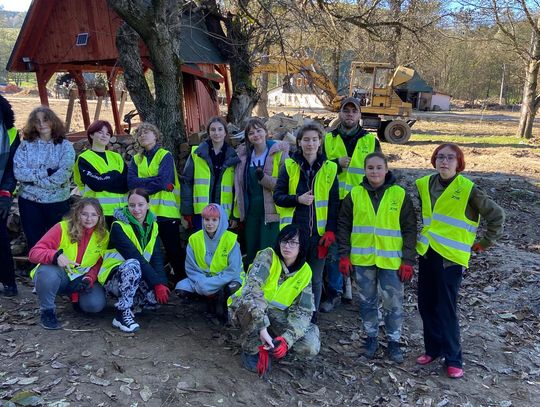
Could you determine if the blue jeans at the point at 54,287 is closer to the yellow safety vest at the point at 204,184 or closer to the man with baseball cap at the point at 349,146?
the yellow safety vest at the point at 204,184

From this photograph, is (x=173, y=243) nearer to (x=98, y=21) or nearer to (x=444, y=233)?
(x=444, y=233)

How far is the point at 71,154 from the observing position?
188 inches

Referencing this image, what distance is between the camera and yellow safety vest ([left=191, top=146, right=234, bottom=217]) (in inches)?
195

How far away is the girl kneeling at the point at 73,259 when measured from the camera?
4137 millimetres

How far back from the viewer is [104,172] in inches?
189

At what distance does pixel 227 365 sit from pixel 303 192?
1.62 metres

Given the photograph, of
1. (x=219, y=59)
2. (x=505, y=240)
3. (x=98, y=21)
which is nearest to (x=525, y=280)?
(x=505, y=240)

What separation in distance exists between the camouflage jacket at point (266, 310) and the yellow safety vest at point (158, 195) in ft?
4.71

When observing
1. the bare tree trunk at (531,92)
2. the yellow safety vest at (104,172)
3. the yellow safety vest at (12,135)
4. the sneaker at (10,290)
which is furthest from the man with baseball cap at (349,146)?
the bare tree trunk at (531,92)

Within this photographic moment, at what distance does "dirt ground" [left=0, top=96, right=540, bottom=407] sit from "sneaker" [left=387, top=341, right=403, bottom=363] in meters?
0.06

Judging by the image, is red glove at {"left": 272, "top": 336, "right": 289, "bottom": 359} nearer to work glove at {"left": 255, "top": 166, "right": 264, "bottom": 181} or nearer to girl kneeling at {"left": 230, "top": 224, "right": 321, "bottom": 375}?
girl kneeling at {"left": 230, "top": 224, "right": 321, "bottom": 375}

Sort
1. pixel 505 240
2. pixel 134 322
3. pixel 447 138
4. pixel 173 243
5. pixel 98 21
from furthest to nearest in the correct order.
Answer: pixel 447 138 → pixel 98 21 → pixel 505 240 → pixel 173 243 → pixel 134 322

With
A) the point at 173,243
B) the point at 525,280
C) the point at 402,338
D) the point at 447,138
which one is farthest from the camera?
the point at 447,138

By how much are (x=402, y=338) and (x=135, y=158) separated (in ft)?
10.4
